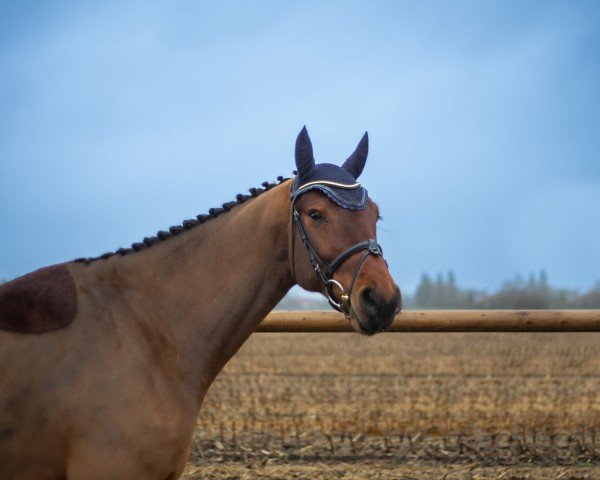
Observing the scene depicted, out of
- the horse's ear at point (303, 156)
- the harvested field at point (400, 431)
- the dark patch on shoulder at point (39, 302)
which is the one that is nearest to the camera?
the dark patch on shoulder at point (39, 302)

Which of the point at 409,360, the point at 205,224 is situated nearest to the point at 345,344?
the point at 409,360

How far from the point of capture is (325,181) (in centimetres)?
319

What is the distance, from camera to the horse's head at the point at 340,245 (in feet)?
9.65

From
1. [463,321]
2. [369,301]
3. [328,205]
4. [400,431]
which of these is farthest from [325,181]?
[400,431]

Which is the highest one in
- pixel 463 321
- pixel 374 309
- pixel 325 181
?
pixel 325 181

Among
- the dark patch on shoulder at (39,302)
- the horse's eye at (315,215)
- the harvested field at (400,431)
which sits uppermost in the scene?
the horse's eye at (315,215)

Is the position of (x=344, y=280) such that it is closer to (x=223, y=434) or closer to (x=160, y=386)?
(x=160, y=386)

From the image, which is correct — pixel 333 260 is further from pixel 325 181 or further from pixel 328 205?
pixel 325 181

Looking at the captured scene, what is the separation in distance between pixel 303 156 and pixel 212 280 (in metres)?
0.71

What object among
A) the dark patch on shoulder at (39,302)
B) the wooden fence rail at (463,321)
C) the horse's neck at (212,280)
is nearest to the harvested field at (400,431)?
the wooden fence rail at (463,321)

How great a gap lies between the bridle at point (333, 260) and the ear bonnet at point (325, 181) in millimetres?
101

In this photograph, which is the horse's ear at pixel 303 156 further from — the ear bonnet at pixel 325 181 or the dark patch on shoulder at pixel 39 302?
the dark patch on shoulder at pixel 39 302

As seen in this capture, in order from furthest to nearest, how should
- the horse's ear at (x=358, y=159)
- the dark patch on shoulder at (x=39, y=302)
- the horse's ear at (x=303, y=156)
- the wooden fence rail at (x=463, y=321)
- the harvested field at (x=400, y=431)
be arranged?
the harvested field at (x=400, y=431) → the wooden fence rail at (x=463, y=321) → the horse's ear at (x=358, y=159) → the horse's ear at (x=303, y=156) → the dark patch on shoulder at (x=39, y=302)

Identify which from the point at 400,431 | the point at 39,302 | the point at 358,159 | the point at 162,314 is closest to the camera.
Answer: the point at 39,302
